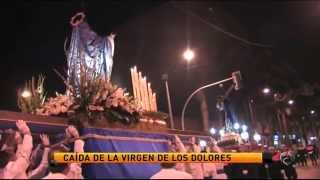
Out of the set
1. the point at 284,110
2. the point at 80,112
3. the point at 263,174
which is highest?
the point at 284,110

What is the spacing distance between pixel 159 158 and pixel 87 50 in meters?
3.54

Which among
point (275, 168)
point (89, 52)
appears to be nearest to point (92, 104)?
point (89, 52)

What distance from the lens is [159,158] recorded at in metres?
6.29

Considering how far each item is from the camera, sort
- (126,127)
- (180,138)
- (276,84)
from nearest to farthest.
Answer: (126,127), (180,138), (276,84)

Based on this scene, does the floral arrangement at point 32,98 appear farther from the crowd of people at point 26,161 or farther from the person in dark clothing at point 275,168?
the person in dark clothing at point 275,168

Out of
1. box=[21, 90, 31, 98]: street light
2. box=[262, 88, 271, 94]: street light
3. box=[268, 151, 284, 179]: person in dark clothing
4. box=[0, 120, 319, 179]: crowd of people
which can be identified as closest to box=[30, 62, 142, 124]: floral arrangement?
box=[0, 120, 319, 179]: crowd of people

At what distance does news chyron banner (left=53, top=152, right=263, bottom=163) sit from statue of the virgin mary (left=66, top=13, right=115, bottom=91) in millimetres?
2590

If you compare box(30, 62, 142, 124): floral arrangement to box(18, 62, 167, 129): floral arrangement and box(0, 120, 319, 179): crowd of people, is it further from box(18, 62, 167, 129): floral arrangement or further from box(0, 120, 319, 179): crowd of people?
box(0, 120, 319, 179): crowd of people

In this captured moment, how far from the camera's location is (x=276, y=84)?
2844 cm

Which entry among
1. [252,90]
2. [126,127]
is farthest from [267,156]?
[252,90]

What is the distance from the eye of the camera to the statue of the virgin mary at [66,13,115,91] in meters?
8.53

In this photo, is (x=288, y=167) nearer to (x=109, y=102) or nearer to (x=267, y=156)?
(x=267, y=156)

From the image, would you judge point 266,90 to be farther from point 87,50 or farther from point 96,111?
point 96,111

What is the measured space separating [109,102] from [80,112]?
60 centimetres
